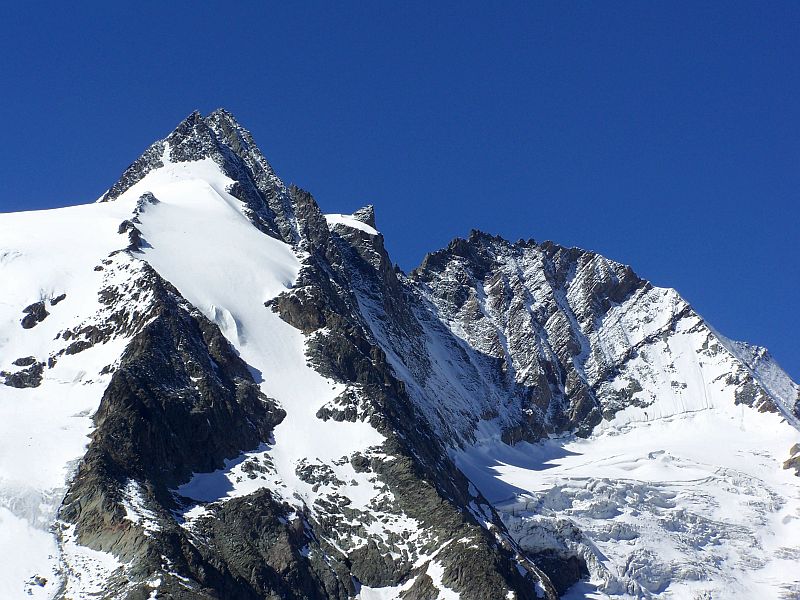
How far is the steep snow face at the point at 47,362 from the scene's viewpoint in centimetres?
10712

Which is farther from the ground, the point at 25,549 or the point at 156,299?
the point at 156,299

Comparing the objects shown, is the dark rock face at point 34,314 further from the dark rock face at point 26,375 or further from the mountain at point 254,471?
the dark rock face at point 26,375

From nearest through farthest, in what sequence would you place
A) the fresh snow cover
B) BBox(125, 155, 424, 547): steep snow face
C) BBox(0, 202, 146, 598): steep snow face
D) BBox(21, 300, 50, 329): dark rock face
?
A: BBox(0, 202, 146, 598): steep snow face → BBox(125, 155, 424, 547): steep snow face → the fresh snow cover → BBox(21, 300, 50, 329): dark rock face

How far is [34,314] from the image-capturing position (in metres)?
148

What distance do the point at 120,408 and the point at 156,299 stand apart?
2334 cm

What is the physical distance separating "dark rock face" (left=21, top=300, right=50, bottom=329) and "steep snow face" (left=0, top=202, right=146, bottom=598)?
117 mm

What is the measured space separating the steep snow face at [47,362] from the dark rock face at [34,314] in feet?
0.38

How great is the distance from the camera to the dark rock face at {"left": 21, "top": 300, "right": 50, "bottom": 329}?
146m

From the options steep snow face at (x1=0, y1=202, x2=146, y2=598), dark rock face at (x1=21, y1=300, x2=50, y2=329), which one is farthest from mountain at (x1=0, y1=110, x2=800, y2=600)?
dark rock face at (x1=21, y1=300, x2=50, y2=329)

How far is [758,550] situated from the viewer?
178 metres

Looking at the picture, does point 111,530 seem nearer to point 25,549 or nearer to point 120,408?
point 25,549

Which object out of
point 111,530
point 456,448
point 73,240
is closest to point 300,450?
point 111,530

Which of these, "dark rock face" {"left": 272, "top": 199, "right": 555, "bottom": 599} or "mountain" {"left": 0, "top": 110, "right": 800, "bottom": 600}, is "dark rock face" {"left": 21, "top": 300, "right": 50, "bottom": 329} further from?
"dark rock face" {"left": 272, "top": 199, "right": 555, "bottom": 599}

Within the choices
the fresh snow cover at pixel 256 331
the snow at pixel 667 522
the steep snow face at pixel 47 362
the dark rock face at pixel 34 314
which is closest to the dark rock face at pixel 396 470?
the fresh snow cover at pixel 256 331
